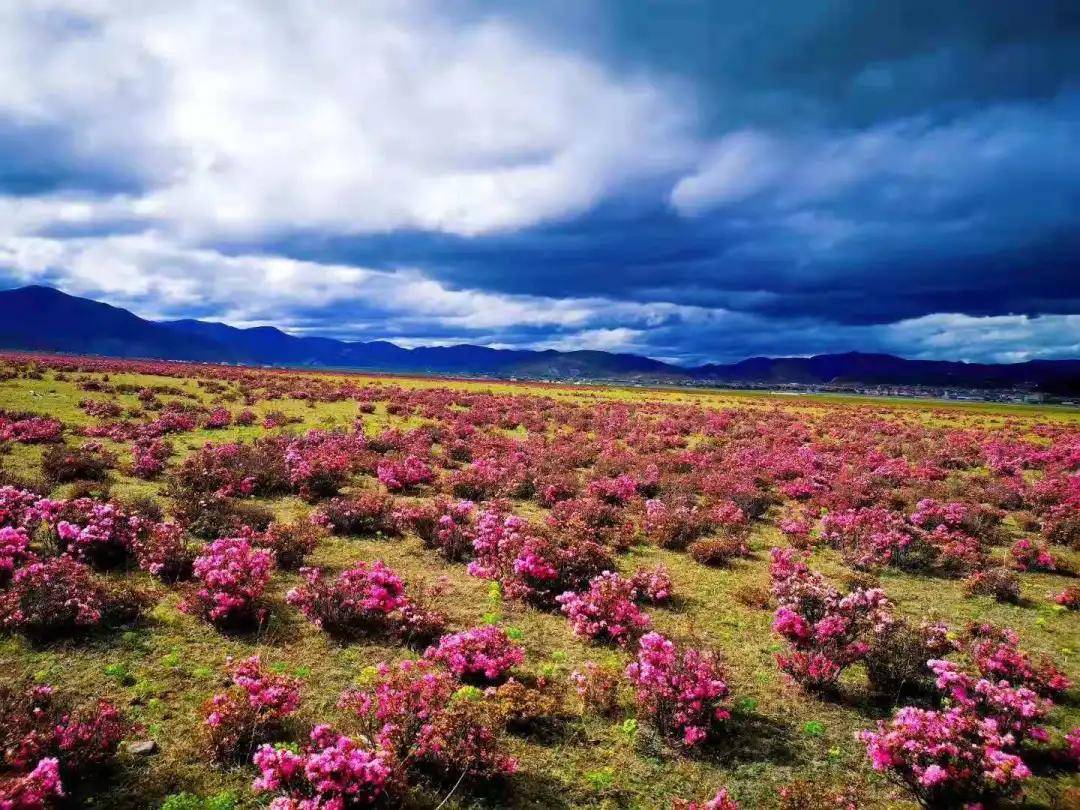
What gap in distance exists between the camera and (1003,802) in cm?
705

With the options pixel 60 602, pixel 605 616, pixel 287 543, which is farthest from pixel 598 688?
pixel 60 602

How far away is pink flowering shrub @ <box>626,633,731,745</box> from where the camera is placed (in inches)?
317

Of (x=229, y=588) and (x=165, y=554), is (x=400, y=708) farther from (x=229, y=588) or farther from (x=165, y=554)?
(x=165, y=554)

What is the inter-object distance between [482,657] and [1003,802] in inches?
283

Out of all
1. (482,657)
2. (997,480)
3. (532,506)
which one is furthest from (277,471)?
(997,480)

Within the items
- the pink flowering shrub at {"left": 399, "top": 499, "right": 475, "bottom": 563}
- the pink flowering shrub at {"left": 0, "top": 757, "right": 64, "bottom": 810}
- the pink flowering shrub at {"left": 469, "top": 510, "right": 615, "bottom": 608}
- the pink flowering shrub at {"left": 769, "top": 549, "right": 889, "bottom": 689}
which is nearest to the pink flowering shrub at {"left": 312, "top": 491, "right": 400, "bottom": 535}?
the pink flowering shrub at {"left": 399, "top": 499, "right": 475, "bottom": 563}

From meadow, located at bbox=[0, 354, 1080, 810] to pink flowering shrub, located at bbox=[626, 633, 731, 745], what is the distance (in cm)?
4

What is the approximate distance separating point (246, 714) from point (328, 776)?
180 cm

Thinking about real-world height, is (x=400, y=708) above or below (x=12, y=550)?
below

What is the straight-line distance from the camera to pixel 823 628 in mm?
9938

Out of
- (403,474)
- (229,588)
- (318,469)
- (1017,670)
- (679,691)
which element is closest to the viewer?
(679,691)

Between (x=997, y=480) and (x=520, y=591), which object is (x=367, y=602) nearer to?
(x=520, y=591)

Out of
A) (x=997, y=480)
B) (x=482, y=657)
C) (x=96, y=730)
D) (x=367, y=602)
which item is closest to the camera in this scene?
(x=96, y=730)

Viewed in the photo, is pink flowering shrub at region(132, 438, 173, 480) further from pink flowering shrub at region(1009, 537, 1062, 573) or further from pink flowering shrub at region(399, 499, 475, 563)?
pink flowering shrub at region(1009, 537, 1062, 573)
